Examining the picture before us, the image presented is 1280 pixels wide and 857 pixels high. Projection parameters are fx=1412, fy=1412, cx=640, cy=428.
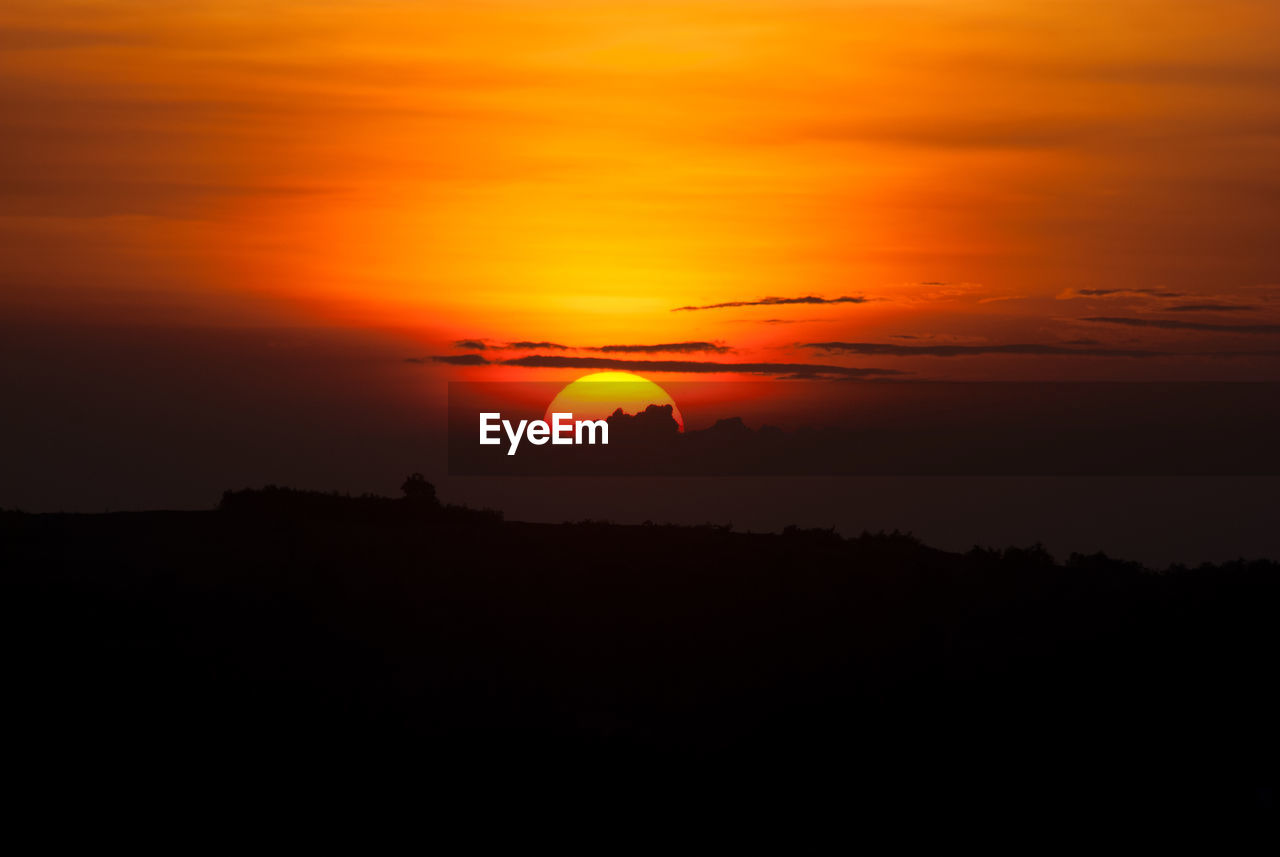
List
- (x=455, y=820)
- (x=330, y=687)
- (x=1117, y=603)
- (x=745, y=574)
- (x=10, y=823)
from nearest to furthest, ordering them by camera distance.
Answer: (x=10, y=823) → (x=455, y=820) → (x=330, y=687) → (x=1117, y=603) → (x=745, y=574)

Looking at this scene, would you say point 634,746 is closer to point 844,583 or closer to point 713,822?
point 713,822

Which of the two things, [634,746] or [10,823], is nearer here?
[10,823]

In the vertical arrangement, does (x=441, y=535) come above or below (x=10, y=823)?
above

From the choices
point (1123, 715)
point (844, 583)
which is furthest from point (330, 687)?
point (1123, 715)

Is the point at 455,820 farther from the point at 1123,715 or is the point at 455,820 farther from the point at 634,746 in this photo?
the point at 1123,715

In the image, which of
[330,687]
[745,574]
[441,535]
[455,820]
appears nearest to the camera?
[455,820]

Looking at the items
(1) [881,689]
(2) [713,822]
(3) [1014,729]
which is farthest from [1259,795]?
(2) [713,822]
